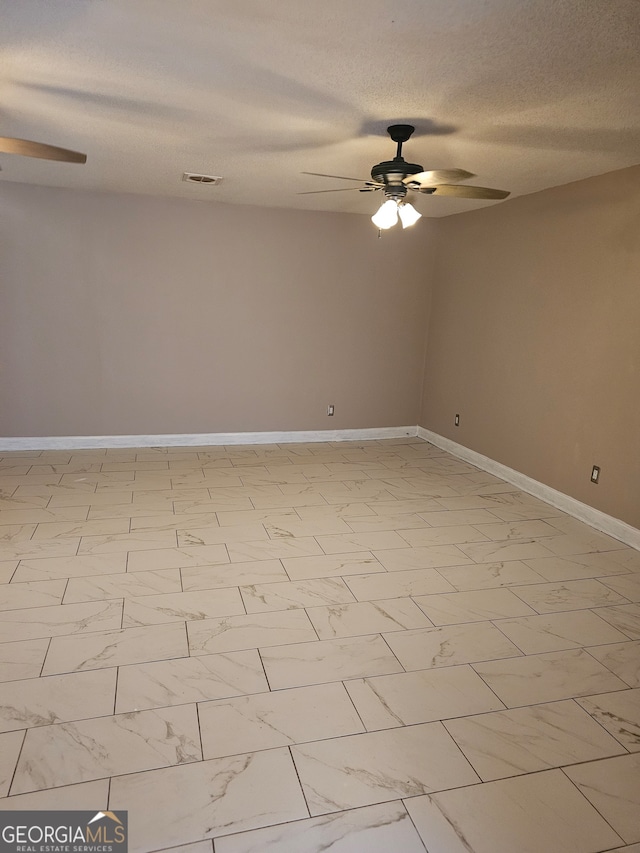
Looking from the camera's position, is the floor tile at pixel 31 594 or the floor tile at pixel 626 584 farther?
the floor tile at pixel 626 584

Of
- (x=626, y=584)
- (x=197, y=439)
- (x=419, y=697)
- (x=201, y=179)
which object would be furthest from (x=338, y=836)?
(x=197, y=439)

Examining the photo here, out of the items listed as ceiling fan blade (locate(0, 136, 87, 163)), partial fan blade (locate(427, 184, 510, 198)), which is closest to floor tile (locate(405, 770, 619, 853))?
partial fan blade (locate(427, 184, 510, 198))

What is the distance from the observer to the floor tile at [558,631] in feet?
8.78

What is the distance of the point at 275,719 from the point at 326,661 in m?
0.41

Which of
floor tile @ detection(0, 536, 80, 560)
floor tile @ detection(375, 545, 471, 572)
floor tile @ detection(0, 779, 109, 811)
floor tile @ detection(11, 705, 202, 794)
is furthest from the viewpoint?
floor tile @ detection(375, 545, 471, 572)

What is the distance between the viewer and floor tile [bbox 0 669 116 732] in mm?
2080

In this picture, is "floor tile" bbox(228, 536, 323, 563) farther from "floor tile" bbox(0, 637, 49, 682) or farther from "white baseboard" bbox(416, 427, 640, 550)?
"white baseboard" bbox(416, 427, 640, 550)

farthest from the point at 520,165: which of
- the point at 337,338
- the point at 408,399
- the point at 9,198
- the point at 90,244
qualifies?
the point at 9,198

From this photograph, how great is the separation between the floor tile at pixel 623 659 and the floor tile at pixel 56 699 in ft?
6.67

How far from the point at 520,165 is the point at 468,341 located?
81.1 inches

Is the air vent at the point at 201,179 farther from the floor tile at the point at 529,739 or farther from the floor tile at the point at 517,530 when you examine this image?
the floor tile at the point at 529,739

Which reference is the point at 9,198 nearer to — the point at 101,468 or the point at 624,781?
the point at 101,468

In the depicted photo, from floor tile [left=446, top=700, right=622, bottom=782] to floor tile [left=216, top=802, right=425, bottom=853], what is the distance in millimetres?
362

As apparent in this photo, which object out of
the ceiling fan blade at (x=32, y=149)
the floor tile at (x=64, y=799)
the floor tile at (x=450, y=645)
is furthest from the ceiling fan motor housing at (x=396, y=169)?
the floor tile at (x=64, y=799)
